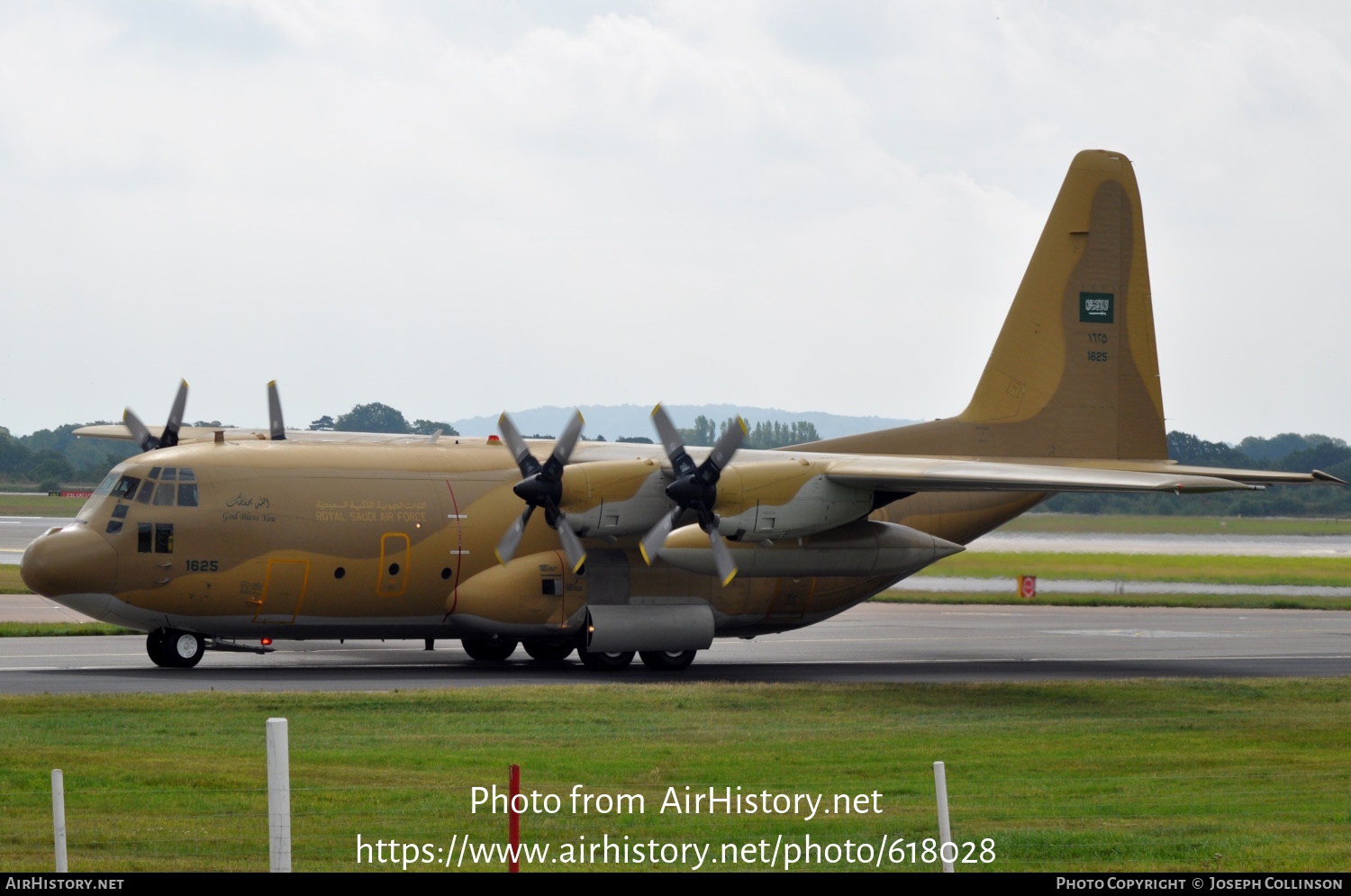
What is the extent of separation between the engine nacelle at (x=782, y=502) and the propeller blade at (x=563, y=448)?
241 centimetres

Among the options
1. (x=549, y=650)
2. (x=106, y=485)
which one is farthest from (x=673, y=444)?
(x=106, y=485)

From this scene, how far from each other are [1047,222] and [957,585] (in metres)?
18.7

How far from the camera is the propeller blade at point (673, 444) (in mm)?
22953

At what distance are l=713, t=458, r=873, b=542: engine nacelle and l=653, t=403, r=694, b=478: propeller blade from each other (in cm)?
62

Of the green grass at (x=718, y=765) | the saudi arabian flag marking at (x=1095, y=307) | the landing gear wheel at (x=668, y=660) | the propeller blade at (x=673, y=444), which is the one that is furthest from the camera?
the saudi arabian flag marking at (x=1095, y=307)

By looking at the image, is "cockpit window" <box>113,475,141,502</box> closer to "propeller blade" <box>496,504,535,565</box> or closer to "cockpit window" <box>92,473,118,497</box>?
"cockpit window" <box>92,473,118,497</box>

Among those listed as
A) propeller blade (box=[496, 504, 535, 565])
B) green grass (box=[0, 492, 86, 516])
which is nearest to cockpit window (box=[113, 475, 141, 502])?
propeller blade (box=[496, 504, 535, 565])

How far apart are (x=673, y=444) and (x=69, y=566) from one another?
9360mm

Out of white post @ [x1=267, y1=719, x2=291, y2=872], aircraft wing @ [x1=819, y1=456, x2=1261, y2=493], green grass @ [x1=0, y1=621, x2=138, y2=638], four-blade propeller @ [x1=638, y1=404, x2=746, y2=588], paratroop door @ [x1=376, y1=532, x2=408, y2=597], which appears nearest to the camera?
white post @ [x1=267, y1=719, x2=291, y2=872]

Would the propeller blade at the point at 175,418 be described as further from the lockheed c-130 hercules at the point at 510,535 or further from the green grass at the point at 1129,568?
the green grass at the point at 1129,568

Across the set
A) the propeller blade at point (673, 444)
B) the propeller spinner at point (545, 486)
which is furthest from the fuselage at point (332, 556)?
the propeller blade at point (673, 444)

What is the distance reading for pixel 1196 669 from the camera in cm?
2714

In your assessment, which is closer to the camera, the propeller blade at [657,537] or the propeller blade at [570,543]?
the propeller blade at [657,537]

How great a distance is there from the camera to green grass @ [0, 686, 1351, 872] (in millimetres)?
11500
